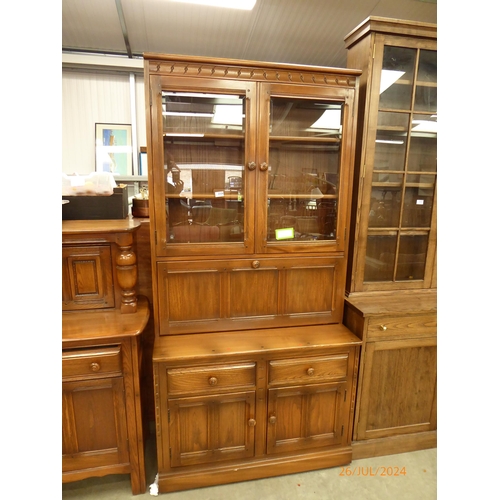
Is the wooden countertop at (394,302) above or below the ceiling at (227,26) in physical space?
below

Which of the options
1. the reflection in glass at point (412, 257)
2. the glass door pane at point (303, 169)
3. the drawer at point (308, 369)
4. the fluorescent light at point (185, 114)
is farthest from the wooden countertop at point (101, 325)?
the reflection in glass at point (412, 257)

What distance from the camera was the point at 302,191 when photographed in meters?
1.77

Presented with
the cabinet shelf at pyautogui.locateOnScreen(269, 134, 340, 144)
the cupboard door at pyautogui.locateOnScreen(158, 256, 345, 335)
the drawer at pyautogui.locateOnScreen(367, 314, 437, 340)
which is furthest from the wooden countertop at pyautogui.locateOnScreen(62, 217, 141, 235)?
the drawer at pyautogui.locateOnScreen(367, 314, 437, 340)

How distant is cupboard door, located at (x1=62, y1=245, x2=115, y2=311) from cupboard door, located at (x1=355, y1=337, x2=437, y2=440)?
53.8 inches

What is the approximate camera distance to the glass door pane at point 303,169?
1638mm

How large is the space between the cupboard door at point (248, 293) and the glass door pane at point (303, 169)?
0.59 feet

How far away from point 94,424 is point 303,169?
64.9 inches

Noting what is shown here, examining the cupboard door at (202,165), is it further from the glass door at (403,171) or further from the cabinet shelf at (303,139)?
the glass door at (403,171)

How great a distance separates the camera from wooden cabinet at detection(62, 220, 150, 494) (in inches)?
53.5

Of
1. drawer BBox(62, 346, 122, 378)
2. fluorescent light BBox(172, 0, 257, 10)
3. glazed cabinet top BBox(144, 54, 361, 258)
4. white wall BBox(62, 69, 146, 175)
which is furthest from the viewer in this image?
white wall BBox(62, 69, 146, 175)
